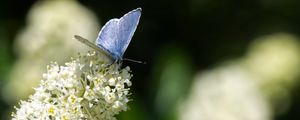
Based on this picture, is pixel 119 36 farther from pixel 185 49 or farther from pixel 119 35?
pixel 185 49

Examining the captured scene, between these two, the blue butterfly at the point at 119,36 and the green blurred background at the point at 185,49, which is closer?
the blue butterfly at the point at 119,36

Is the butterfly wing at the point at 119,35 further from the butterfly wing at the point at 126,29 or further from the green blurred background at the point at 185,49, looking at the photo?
the green blurred background at the point at 185,49

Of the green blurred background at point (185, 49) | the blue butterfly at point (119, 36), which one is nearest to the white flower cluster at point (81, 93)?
the blue butterfly at point (119, 36)

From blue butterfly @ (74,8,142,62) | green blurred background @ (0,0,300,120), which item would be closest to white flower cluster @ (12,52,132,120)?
blue butterfly @ (74,8,142,62)

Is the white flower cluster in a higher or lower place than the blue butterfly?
lower

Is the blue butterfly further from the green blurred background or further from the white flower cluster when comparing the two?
the green blurred background

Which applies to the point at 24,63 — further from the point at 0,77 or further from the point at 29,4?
the point at 29,4
